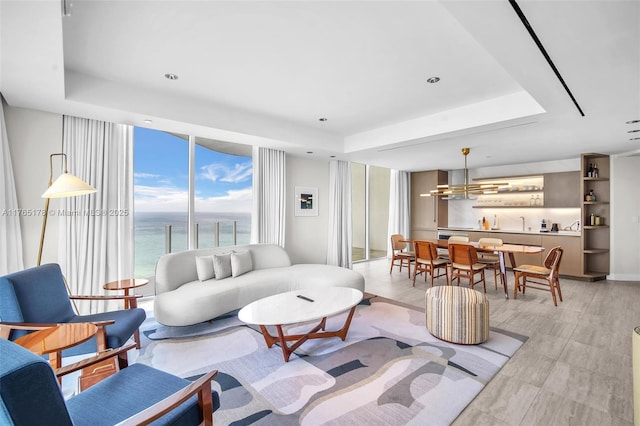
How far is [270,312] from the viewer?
107 inches

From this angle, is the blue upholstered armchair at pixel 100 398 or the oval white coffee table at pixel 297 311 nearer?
the blue upholstered armchair at pixel 100 398

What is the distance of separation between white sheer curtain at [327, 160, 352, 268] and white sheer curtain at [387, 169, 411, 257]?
210 centimetres

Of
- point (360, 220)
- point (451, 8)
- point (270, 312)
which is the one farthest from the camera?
point (360, 220)

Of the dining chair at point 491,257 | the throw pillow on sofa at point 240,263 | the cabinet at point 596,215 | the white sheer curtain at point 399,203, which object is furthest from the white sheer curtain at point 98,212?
the cabinet at point 596,215

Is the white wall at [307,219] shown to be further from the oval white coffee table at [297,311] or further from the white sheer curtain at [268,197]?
the oval white coffee table at [297,311]

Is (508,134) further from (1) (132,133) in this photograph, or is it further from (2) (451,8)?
(1) (132,133)

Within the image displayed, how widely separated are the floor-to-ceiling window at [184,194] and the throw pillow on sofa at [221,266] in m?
0.77

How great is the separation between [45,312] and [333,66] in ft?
10.5

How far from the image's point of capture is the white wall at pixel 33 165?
10.4 feet

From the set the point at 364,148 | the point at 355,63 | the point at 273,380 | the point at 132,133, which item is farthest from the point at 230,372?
the point at 364,148

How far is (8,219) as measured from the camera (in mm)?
2986

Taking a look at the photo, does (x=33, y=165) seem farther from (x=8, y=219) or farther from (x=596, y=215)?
(x=596, y=215)

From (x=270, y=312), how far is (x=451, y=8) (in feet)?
8.54

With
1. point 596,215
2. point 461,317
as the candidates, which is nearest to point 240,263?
point 461,317
